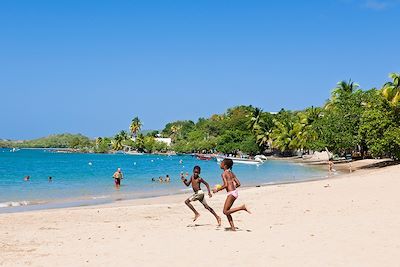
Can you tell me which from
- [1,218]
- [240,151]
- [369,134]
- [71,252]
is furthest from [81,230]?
[240,151]

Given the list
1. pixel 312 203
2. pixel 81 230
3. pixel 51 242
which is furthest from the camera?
pixel 312 203

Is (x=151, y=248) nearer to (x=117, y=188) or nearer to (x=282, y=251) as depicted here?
(x=282, y=251)

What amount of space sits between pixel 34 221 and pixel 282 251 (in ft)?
34.1

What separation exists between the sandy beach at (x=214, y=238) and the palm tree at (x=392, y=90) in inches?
1519

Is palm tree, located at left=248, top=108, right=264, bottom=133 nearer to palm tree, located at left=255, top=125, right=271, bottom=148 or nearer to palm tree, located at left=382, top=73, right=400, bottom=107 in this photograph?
palm tree, located at left=255, top=125, right=271, bottom=148

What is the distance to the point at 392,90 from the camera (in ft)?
183

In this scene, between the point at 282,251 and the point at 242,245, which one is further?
the point at 242,245

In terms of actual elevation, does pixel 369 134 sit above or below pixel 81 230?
above

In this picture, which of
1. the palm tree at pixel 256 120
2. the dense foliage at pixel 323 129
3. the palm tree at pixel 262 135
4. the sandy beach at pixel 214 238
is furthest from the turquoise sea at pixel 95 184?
the palm tree at pixel 256 120

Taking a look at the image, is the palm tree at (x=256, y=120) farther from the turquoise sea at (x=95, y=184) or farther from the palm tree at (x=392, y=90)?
the palm tree at (x=392, y=90)

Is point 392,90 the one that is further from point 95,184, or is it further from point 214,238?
point 214,238

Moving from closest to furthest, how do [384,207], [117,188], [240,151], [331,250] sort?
[331,250], [384,207], [117,188], [240,151]

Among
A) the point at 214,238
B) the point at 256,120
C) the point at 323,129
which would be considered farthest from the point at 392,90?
the point at 256,120

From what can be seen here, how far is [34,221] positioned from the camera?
55.9 feet
